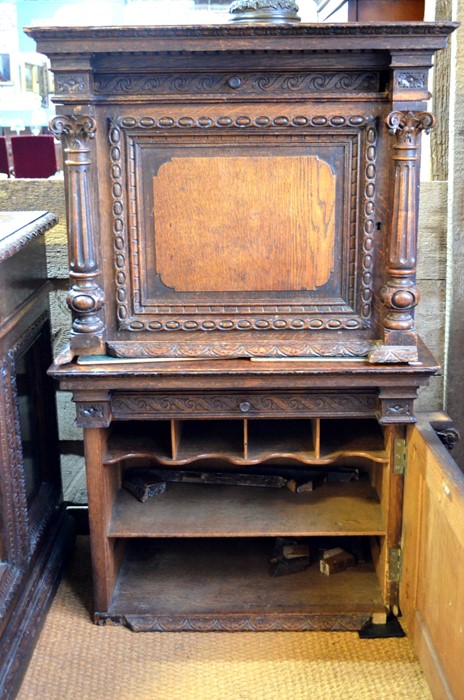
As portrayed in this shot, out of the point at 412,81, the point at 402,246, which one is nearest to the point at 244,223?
the point at 402,246

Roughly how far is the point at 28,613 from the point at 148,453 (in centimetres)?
48

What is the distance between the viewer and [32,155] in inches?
260

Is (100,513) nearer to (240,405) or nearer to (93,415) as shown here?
(93,415)

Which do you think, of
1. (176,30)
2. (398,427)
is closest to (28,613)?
(398,427)

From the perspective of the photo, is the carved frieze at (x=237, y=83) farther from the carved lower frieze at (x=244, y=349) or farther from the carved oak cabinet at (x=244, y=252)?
the carved lower frieze at (x=244, y=349)

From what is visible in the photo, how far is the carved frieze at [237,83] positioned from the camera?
1805mm

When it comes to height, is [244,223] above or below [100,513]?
above

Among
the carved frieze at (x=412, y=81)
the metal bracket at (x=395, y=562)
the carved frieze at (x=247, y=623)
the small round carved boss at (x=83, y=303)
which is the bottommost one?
the carved frieze at (x=247, y=623)

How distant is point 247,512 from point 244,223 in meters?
0.76

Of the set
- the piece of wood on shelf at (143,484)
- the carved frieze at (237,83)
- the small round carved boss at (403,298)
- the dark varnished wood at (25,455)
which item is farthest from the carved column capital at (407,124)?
the piece of wood on shelf at (143,484)

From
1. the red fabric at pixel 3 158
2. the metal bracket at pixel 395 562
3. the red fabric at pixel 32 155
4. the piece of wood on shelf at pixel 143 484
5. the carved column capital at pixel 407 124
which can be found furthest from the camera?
the red fabric at pixel 32 155

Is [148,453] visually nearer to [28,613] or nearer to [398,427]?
[28,613]

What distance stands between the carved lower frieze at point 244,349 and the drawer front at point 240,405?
100 millimetres

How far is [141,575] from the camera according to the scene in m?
2.27
